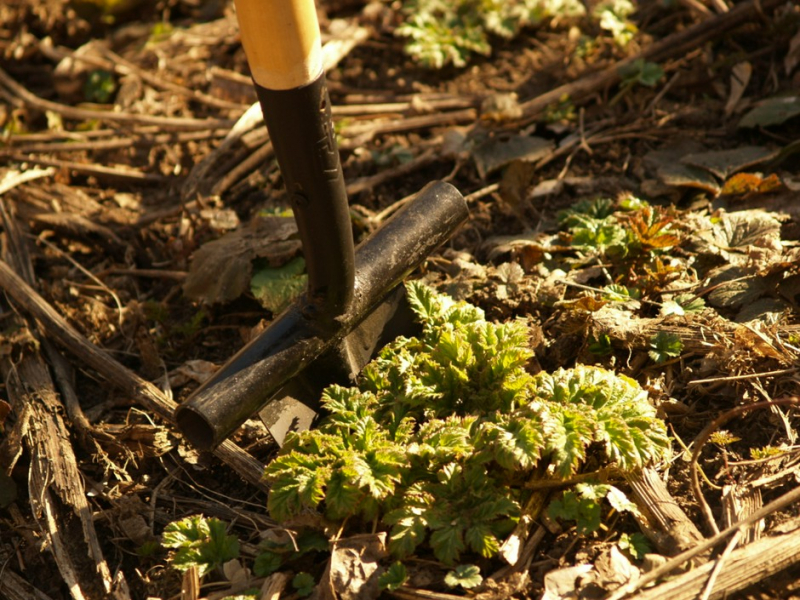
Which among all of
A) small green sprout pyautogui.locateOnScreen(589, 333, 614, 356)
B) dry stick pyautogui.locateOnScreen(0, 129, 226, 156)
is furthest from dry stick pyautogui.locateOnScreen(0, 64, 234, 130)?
small green sprout pyautogui.locateOnScreen(589, 333, 614, 356)

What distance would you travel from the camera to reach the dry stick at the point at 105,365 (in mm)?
2598

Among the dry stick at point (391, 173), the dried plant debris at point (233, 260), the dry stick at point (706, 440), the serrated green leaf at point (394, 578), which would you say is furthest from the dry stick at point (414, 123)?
the serrated green leaf at point (394, 578)

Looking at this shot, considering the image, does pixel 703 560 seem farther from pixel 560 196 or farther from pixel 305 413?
pixel 560 196

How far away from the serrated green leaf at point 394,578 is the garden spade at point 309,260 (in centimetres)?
63

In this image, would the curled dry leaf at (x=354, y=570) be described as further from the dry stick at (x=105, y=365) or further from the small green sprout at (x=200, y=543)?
the dry stick at (x=105, y=365)

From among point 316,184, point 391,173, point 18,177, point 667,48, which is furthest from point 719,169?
point 18,177

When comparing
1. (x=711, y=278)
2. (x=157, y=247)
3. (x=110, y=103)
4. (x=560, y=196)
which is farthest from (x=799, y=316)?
(x=110, y=103)

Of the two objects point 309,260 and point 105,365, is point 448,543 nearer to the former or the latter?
point 309,260

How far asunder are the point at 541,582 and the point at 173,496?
1226mm

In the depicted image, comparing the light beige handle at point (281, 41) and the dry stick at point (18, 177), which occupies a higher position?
the light beige handle at point (281, 41)

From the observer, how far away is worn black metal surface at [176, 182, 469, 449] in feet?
7.58

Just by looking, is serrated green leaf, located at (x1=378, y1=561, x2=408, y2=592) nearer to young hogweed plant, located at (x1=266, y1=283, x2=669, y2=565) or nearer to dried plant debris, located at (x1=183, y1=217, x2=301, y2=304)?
young hogweed plant, located at (x1=266, y1=283, x2=669, y2=565)

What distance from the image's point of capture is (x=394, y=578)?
81.4 inches

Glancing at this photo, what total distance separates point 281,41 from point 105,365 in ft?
5.24
